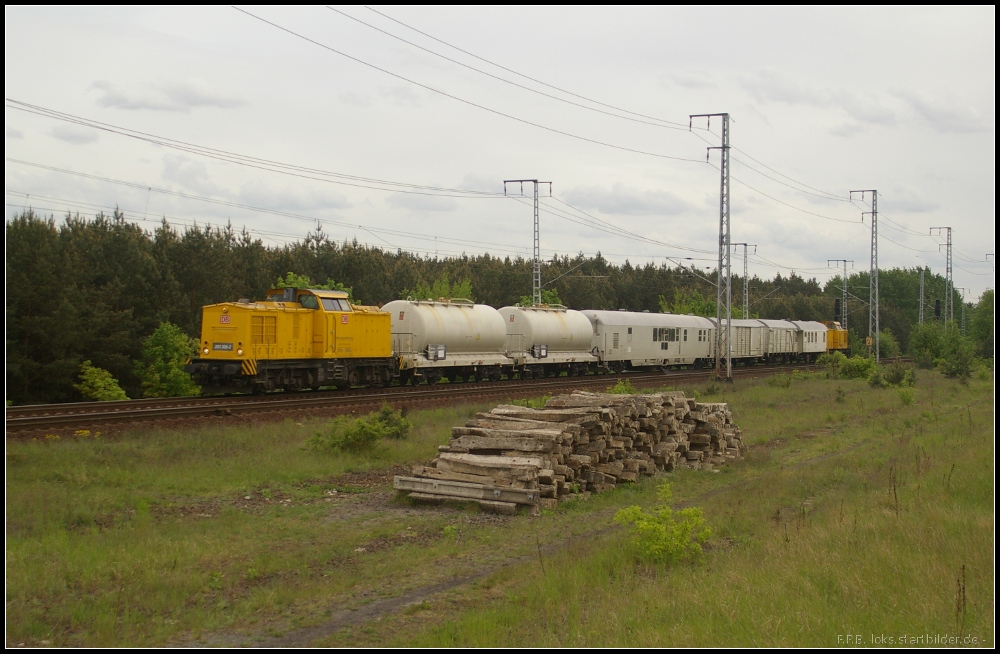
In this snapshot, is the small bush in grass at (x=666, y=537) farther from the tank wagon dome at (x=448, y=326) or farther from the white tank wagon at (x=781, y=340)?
the white tank wagon at (x=781, y=340)

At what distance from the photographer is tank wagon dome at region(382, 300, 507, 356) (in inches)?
1231

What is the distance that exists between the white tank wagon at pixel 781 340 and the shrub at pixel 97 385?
139 feet

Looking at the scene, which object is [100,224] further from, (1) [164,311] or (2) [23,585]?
(2) [23,585]

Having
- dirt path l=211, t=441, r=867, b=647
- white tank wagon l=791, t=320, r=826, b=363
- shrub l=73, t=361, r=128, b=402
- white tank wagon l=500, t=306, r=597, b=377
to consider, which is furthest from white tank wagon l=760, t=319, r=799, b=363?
Answer: dirt path l=211, t=441, r=867, b=647

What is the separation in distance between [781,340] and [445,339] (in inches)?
1401

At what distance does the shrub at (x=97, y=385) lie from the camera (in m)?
33.6

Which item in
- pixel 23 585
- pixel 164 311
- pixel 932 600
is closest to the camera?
pixel 932 600

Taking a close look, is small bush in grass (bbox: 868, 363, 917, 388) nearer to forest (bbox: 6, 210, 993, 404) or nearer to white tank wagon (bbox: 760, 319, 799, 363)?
forest (bbox: 6, 210, 993, 404)

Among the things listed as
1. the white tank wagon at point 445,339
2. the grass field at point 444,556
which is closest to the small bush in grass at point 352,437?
the grass field at point 444,556

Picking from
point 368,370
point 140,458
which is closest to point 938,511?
point 140,458

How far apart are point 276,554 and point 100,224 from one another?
43239mm

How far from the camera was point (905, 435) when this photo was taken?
829 inches

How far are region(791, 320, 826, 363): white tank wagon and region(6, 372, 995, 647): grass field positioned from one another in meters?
48.0

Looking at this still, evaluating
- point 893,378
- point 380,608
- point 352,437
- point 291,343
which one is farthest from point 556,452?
point 893,378
